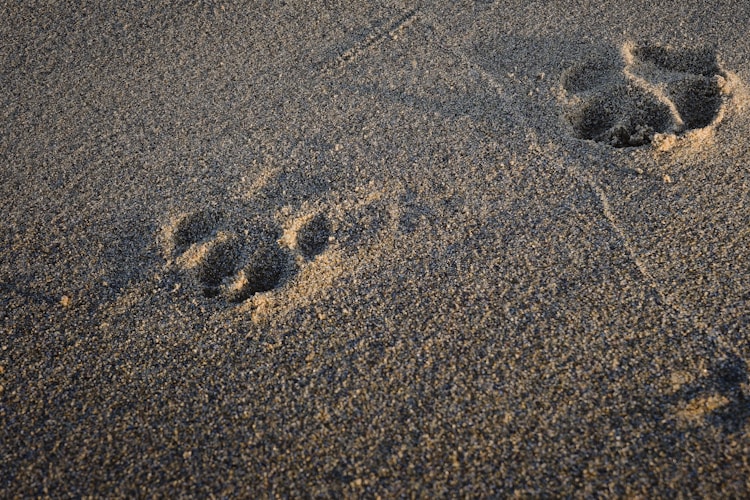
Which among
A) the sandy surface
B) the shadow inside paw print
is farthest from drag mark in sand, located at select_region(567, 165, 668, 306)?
the shadow inside paw print

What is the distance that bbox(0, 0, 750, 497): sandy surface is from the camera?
125cm

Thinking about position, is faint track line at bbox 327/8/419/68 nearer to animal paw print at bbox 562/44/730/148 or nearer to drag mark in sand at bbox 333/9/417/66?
drag mark in sand at bbox 333/9/417/66

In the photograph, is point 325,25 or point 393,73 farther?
point 325,25

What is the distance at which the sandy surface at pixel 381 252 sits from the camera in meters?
1.25

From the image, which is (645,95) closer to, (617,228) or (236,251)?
(617,228)

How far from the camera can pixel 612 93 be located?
186 cm

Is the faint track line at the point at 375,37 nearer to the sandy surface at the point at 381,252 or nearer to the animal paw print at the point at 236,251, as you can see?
the sandy surface at the point at 381,252

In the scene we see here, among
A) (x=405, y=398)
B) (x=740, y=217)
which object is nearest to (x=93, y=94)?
(x=405, y=398)

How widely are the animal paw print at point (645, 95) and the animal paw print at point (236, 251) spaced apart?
0.96 metres

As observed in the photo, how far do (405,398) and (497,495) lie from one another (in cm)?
29

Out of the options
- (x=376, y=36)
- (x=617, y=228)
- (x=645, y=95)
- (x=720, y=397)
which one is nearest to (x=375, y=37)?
(x=376, y=36)

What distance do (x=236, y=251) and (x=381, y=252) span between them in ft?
1.35

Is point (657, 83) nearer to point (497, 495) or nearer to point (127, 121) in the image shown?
point (497, 495)

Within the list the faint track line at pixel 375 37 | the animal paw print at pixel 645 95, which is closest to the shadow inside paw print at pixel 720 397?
the animal paw print at pixel 645 95
